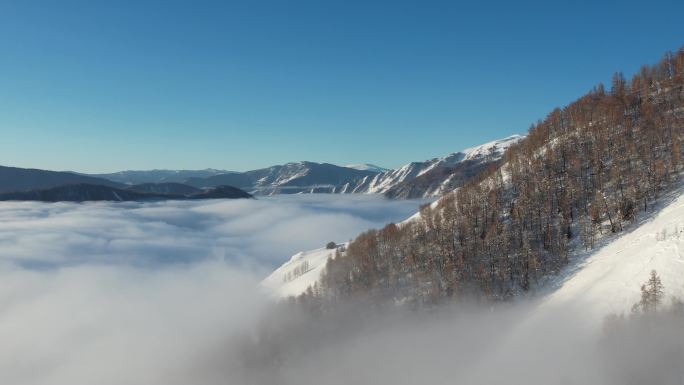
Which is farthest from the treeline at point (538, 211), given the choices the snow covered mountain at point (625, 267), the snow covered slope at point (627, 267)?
the snow covered slope at point (627, 267)

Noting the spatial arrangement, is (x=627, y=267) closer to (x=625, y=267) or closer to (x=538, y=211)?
(x=625, y=267)

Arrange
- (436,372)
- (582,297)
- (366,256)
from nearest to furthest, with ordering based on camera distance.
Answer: (582,297), (436,372), (366,256)

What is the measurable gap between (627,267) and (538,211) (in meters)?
59.2

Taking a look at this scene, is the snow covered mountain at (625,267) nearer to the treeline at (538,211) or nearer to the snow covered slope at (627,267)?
the snow covered slope at (627,267)

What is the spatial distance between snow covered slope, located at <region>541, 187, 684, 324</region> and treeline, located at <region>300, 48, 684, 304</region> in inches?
326

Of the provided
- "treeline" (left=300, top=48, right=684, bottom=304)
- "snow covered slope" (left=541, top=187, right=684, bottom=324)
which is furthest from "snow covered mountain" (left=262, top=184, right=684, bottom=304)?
"treeline" (left=300, top=48, right=684, bottom=304)

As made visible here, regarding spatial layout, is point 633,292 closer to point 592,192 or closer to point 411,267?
point 592,192

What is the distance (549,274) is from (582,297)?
30387mm

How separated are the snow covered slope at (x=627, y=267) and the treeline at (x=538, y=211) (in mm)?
8270

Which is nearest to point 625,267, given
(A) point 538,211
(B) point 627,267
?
(B) point 627,267

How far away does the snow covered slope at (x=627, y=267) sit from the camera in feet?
271

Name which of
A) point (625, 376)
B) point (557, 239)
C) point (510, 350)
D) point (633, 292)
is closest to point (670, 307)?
point (633, 292)

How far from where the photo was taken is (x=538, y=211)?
14812 cm

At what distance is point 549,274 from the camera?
125688 mm
